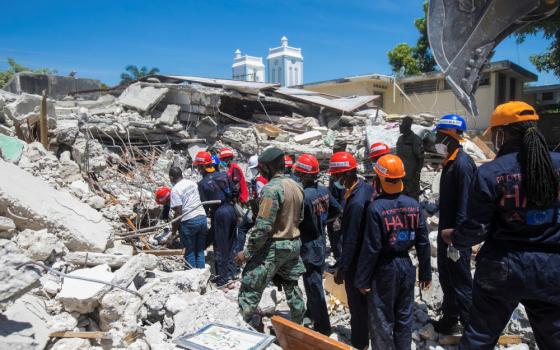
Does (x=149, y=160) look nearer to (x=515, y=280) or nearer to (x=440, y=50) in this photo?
(x=440, y=50)

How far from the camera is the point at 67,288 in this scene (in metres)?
3.39

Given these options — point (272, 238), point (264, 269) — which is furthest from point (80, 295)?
point (272, 238)

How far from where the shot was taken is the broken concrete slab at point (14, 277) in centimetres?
245

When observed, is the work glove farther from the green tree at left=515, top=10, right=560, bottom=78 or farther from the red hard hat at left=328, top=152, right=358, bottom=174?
the green tree at left=515, top=10, right=560, bottom=78

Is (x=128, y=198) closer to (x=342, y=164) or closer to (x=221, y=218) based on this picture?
(x=221, y=218)

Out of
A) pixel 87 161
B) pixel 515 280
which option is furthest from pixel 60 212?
pixel 515 280

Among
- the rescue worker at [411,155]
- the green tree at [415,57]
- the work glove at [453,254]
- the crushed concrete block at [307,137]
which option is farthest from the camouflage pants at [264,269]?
the green tree at [415,57]

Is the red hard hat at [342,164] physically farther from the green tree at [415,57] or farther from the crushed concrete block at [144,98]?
the green tree at [415,57]

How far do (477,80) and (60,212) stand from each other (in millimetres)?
6682

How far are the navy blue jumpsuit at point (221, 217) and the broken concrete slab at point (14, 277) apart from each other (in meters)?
2.93

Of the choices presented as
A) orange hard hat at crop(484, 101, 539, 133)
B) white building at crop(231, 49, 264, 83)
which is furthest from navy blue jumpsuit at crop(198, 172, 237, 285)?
white building at crop(231, 49, 264, 83)

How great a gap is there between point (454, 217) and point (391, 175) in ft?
2.85

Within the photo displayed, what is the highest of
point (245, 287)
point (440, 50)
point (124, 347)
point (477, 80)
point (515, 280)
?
point (440, 50)

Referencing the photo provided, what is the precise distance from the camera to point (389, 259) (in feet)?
10.4
